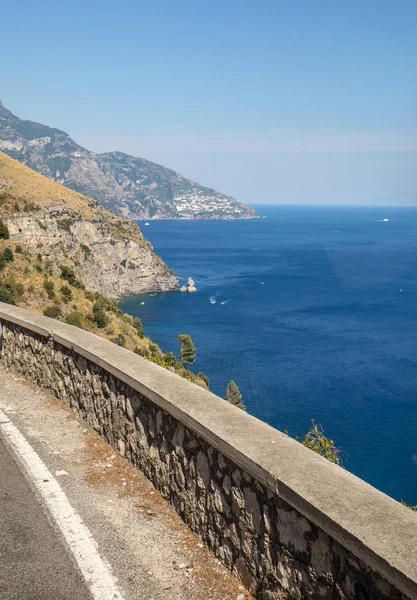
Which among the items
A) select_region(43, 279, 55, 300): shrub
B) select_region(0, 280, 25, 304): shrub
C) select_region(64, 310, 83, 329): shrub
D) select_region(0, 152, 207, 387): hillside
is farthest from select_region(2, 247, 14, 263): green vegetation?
select_region(64, 310, 83, 329): shrub

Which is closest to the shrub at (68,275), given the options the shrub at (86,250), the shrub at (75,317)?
the shrub at (75,317)

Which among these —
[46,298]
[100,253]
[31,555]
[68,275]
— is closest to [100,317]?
[46,298]

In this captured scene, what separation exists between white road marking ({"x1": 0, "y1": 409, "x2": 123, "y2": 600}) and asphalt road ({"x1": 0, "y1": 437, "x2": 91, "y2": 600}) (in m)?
0.07

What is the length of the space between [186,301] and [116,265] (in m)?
24.9

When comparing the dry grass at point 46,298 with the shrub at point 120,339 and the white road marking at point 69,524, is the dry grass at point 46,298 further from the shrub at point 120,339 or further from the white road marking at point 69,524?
the white road marking at point 69,524

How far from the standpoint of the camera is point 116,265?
480 ft

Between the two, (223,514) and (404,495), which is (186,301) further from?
(223,514)

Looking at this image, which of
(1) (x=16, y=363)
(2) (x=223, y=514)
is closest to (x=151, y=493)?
(2) (x=223, y=514)

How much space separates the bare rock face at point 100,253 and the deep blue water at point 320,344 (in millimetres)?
6903

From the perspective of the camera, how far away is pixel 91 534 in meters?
4.78

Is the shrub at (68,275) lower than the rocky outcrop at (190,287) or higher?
higher

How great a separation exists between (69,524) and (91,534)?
0.26 meters

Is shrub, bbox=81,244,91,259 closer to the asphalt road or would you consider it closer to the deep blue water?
the deep blue water

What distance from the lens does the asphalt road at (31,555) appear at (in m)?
4.02
